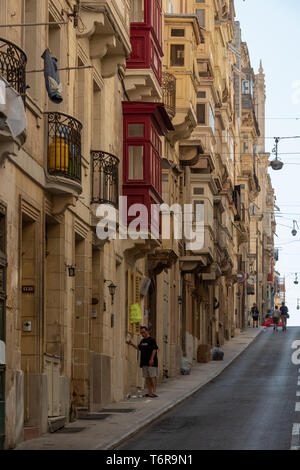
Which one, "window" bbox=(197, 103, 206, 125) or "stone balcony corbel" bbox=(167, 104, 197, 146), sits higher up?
"window" bbox=(197, 103, 206, 125)

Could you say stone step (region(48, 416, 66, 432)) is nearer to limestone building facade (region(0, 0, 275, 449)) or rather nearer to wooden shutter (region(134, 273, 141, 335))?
limestone building facade (region(0, 0, 275, 449))

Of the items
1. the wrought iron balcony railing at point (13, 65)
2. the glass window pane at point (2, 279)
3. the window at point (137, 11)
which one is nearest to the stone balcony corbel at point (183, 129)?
the window at point (137, 11)

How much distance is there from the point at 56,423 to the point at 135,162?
11.9 metres

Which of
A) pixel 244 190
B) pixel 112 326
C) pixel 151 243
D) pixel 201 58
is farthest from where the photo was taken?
pixel 244 190

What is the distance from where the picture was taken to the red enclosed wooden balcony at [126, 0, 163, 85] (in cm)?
3219

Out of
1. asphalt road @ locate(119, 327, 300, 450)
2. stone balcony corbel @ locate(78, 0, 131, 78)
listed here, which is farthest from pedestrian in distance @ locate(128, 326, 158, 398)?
stone balcony corbel @ locate(78, 0, 131, 78)

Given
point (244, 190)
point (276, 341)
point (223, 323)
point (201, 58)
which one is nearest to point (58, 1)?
point (201, 58)

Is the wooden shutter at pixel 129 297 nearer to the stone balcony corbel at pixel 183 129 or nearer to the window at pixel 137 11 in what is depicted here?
the window at pixel 137 11

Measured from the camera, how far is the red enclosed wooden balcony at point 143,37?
106 feet

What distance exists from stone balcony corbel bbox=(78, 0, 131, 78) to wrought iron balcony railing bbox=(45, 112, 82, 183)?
315 centimetres
